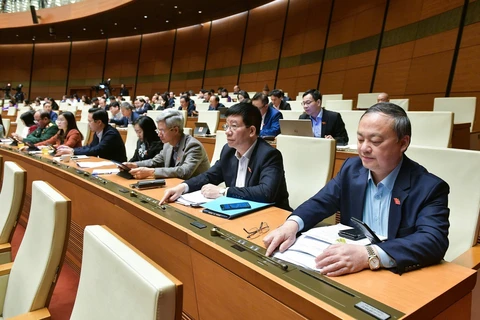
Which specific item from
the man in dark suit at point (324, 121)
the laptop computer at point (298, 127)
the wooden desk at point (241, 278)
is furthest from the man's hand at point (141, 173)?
the man in dark suit at point (324, 121)

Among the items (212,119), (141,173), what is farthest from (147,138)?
(212,119)

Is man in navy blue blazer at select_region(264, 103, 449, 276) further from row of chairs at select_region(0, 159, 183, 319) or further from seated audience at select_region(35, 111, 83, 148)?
seated audience at select_region(35, 111, 83, 148)

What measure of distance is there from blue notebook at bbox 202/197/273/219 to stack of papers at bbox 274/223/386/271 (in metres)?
0.31

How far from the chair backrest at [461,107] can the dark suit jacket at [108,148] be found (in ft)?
13.2

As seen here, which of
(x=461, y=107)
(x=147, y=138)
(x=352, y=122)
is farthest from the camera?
(x=461, y=107)

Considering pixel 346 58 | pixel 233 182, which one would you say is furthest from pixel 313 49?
pixel 233 182

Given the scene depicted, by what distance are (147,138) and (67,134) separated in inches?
54.3

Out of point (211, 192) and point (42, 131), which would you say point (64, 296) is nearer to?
point (211, 192)

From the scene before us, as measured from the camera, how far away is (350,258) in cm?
92

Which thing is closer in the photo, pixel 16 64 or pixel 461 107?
pixel 461 107

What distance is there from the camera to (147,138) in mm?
2996

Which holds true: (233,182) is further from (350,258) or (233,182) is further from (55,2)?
(55,2)

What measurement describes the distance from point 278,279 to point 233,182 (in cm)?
Answer: 113

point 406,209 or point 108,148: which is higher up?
point 406,209
